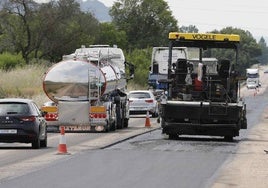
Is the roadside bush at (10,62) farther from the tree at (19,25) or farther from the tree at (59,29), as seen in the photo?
the tree at (59,29)

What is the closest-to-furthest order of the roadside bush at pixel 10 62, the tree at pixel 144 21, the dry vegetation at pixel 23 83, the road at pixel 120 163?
the road at pixel 120 163 → the dry vegetation at pixel 23 83 → the roadside bush at pixel 10 62 → the tree at pixel 144 21

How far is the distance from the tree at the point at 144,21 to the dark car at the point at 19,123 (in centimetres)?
9955

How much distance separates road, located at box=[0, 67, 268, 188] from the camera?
16266mm

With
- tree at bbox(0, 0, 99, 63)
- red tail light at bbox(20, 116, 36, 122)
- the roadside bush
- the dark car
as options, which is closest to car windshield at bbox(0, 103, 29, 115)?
the dark car

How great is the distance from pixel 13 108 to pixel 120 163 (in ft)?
20.3

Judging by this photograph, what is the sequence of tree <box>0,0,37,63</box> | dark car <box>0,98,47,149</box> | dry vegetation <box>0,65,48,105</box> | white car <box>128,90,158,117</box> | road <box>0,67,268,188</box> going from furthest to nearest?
tree <box>0,0,37,63</box>, dry vegetation <box>0,65,48,105</box>, white car <box>128,90,158,117</box>, dark car <box>0,98,47,149</box>, road <box>0,67,268,188</box>

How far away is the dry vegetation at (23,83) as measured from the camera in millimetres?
54438

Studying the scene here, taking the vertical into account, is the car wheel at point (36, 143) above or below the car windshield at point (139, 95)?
below

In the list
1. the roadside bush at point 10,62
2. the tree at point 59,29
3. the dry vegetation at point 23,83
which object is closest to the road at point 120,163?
the dry vegetation at point 23,83

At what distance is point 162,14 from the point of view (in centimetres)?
12544

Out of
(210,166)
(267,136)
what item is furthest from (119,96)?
(210,166)

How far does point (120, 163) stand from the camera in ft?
66.3

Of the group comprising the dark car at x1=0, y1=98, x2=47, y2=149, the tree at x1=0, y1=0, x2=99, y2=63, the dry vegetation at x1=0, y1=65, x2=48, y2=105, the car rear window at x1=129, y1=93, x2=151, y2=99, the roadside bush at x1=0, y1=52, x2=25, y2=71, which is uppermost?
the tree at x1=0, y1=0, x2=99, y2=63

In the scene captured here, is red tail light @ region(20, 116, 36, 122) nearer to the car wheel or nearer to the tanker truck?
the car wheel
